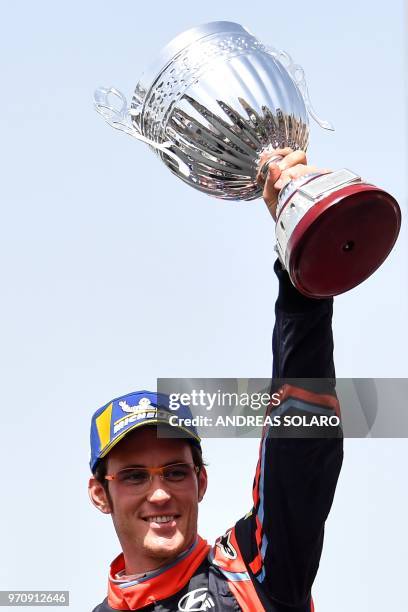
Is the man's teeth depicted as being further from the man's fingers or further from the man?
the man's fingers

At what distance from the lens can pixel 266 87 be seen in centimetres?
310

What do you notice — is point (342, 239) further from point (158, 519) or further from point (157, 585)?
point (157, 585)

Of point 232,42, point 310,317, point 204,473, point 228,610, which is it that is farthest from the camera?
point 204,473

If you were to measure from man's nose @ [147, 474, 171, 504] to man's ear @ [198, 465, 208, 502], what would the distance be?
0.23 m

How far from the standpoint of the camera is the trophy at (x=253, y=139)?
2.64 meters

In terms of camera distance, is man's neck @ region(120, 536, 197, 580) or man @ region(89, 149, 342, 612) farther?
man's neck @ region(120, 536, 197, 580)

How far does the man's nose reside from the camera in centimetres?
323

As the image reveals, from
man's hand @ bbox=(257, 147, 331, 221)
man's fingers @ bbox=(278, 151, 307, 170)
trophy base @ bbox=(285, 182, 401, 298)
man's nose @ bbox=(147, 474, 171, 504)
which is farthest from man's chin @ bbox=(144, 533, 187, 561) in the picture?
man's fingers @ bbox=(278, 151, 307, 170)

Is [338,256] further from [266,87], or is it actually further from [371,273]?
[266,87]

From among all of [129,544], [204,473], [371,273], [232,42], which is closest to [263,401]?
[204,473]

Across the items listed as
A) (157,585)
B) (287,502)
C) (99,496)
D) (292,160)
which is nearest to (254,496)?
(287,502)

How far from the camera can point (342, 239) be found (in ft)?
8.75

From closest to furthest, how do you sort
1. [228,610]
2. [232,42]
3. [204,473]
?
[228,610] → [232,42] → [204,473]

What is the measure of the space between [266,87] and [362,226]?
26.9 inches
